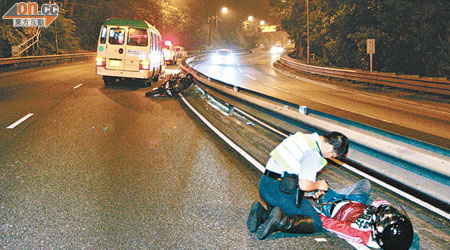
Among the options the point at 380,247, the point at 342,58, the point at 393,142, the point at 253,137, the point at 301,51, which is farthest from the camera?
the point at 301,51

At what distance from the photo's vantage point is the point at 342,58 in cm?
4050

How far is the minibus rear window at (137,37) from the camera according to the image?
62.5 feet

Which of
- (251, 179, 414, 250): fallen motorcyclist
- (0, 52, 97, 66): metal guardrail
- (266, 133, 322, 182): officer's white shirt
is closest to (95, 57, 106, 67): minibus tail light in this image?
(0, 52, 97, 66): metal guardrail

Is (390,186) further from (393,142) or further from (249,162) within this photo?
(249,162)

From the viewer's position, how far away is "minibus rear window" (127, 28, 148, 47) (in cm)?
1906

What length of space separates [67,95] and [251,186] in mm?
12224

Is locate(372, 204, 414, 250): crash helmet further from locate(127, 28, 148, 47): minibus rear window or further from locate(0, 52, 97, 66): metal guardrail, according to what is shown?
locate(0, 52, 97, 66): metal guardrail

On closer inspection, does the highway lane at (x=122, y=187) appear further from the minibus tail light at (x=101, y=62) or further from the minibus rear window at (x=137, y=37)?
the minibus rear window at (x=137, y=37)

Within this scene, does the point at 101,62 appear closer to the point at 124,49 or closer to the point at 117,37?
the point at 124,49

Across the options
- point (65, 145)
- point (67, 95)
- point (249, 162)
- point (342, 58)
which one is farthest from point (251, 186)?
point (342, 58)

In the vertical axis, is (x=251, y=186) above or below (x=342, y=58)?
below

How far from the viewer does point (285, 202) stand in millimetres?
4355

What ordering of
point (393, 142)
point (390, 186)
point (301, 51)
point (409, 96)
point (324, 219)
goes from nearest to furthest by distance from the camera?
point (324, 219)
point (393, 142)
point (390, 186)
point (409, 96)
point (301, 51)

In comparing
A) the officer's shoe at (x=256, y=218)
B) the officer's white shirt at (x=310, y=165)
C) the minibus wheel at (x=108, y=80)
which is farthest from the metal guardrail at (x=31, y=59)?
the officer's white shirt at (x=310, y=165)
